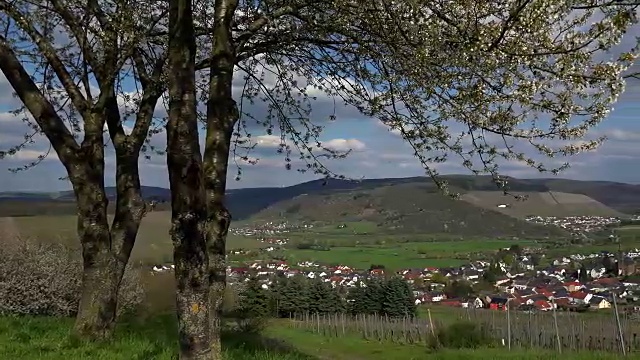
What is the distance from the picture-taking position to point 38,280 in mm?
16859

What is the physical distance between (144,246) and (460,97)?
35.0ft

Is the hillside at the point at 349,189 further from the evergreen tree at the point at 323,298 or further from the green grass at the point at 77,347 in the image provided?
the evergreen tree at the point at 323,298

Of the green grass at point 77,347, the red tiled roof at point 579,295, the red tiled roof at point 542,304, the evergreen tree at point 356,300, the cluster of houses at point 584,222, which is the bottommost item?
the evergreen tree at point 356,300

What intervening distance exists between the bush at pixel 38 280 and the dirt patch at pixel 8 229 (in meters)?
0.12

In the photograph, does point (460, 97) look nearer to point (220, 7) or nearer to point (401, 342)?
point (220, 7)

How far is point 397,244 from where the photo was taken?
227 ft

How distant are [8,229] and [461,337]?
22.5 metres

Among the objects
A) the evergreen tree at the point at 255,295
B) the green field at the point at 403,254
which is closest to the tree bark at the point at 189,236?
the evergreen tree at the point at 255,295

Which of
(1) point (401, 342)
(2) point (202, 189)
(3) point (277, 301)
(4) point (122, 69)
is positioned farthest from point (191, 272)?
(3) point (277, 301)

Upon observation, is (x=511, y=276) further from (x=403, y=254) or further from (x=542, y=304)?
(x=403, y=254)

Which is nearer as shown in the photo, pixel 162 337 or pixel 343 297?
pixel 162 337

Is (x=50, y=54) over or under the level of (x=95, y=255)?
over

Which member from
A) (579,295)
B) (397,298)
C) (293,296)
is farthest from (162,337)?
(293,296)

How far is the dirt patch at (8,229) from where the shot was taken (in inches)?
691
